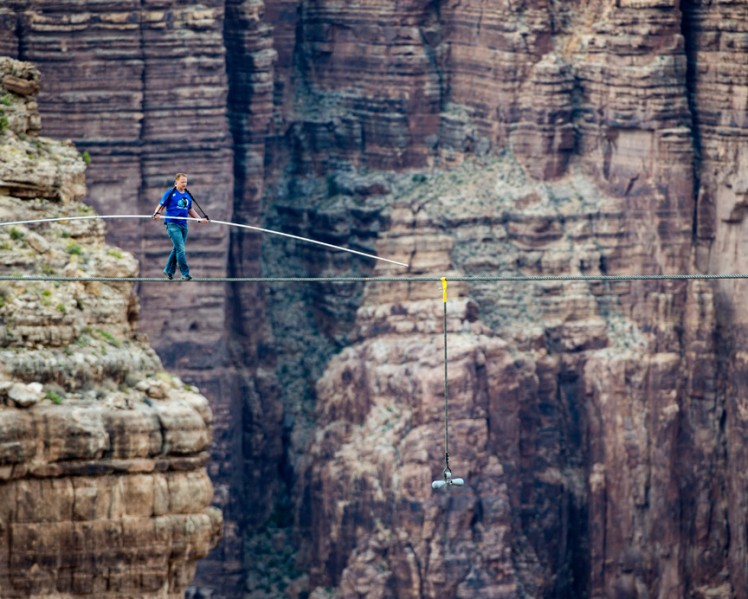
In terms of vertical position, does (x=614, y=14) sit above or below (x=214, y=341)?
above

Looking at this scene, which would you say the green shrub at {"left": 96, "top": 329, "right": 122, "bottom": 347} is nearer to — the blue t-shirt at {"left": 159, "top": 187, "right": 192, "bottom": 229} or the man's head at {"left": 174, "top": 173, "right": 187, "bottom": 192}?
the blue t-shirt at {"left": 159, "top": 187, "right": 192, "bottom": 229}

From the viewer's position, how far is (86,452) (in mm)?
74375

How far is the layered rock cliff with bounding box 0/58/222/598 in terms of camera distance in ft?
244

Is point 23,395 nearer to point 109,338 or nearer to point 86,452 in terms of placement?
point 86,452

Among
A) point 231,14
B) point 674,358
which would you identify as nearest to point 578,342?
point 674,358

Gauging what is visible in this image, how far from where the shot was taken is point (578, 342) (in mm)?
98125

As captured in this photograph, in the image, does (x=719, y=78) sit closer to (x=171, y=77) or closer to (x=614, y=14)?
(x=614, y=14)

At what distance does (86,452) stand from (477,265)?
81.0 ft

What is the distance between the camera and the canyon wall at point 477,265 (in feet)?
317

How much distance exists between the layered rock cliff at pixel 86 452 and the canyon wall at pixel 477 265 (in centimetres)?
2048

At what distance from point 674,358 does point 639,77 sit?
5429 mm

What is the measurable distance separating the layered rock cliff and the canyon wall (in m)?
20.5

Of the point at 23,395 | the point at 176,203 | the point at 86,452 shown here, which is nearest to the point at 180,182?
the point at 176,203

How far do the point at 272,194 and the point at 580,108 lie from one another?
242 inches
